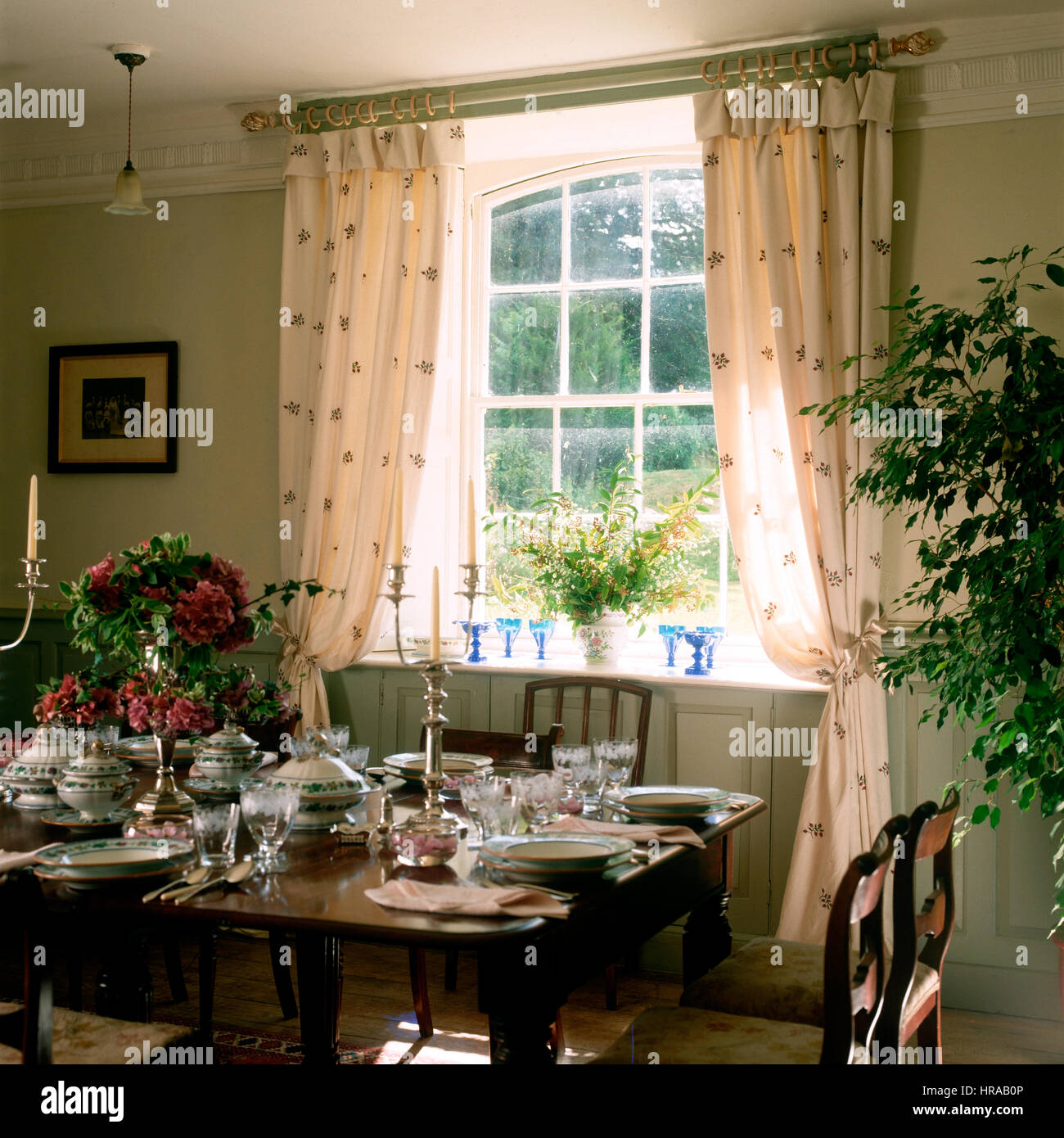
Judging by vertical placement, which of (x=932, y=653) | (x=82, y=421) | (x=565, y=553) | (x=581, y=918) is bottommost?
(x=581, y=918)

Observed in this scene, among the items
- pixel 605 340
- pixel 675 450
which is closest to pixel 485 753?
pixel 675 450

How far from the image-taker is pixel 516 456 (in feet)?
14.9

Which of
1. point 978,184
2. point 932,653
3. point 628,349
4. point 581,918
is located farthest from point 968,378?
point 581,918

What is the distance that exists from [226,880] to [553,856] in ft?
A: 1.87

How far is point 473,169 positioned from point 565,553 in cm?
161

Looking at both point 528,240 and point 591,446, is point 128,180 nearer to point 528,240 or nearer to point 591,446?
point 528,240

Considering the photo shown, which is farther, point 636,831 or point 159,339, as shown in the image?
point 159,339

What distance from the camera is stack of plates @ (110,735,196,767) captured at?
2.98 meters

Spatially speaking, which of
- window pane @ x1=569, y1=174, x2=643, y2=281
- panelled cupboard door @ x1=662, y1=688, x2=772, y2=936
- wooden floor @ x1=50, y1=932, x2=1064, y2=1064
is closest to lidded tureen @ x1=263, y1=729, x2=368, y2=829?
wooden floor @ x1=50, y1=932, x2=1064, y2=1064

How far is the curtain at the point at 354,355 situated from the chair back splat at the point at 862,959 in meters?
2.55

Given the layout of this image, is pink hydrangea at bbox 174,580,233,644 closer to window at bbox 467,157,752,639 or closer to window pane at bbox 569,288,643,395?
window at bbox 467,157,752,639

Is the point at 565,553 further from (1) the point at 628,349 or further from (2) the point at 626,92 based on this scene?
(2) the point at 626,92

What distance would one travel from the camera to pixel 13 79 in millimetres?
4328

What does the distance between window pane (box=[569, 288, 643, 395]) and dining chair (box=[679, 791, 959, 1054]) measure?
2373 millimetres
